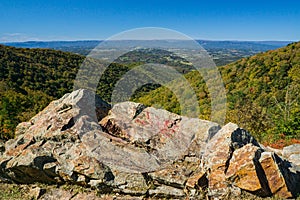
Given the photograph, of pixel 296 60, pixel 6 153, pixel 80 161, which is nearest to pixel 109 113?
pixel 80 161

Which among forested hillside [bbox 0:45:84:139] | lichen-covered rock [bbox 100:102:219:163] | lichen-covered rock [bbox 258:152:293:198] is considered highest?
lichen-covered rock [bbox 100:102:219:163]

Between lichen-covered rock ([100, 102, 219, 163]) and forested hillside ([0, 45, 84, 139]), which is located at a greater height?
lichen-covered rock ([100, 102, 219, 163])

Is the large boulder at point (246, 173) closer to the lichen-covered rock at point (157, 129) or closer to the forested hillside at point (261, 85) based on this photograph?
the lichen-covered rock at point (157, 129)

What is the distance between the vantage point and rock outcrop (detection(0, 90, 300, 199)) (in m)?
7.97

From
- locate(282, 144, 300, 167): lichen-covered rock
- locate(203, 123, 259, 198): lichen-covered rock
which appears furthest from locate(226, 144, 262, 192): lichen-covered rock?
locate(282, 144, 300, 167): lichen-covered rock

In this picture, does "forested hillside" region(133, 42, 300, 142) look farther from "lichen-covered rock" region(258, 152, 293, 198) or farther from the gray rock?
the gray rock

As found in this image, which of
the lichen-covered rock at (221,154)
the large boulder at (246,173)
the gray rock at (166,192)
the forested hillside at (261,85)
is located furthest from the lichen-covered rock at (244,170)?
the forested hillside at (261,85)

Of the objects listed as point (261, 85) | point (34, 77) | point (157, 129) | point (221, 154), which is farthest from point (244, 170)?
point (34, 77)

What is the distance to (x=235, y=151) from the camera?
835 cm

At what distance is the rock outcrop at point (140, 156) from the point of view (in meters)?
7.97

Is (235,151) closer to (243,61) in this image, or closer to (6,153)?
(6,153)

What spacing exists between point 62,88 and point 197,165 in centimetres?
5961

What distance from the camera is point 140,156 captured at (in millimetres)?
9109

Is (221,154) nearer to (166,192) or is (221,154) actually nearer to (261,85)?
(166,192)
